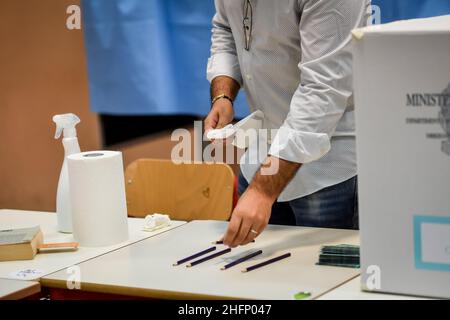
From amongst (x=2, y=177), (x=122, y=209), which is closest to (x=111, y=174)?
(x=122, y=209)

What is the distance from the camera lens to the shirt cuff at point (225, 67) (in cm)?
202

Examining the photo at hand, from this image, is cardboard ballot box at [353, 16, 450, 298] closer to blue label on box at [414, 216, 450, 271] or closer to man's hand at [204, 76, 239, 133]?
blue label on box at [414, 216, 450, 271]

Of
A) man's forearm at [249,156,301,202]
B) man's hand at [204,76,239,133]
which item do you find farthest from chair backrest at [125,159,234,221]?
man's forearm at [249,156,301,202]

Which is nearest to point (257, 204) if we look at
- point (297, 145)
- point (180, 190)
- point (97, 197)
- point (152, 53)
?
point (297, 145)

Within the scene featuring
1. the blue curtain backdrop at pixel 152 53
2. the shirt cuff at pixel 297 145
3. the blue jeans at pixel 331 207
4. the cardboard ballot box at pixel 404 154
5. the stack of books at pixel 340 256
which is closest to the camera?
the cardboard ballot box at pixel 404 154

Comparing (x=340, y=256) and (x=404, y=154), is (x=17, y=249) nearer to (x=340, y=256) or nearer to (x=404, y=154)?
(x=340, y=256)

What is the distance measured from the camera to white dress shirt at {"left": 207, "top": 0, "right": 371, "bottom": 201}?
1658mm

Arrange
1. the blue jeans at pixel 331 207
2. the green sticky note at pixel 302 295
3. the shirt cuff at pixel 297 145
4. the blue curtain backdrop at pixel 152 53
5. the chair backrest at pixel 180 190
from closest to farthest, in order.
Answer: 1. the green sticky note at pixel 302 295
2. the shirt cuff at pixel 297 145
3. the blue jeans at pixel 331 207
4. the chair backrest at pixel 180 190
5. the blue curtain backdrop at pixel 152 53

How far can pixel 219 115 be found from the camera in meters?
1.91

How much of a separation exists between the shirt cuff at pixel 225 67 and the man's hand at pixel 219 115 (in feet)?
0.35

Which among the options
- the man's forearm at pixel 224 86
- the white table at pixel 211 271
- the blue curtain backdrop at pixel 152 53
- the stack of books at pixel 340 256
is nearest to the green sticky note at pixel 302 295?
the white table at pixel 211 271

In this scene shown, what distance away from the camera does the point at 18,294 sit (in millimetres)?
1456

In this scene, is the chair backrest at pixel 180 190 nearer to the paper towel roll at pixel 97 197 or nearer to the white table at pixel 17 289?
the paper towel roll at pixel 97 197

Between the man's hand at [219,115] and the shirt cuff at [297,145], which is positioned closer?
the shirt cuff at [297,145]
